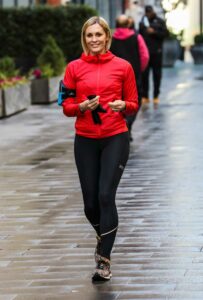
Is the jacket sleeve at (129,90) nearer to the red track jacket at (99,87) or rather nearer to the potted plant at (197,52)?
the red track jacket at (99,87)

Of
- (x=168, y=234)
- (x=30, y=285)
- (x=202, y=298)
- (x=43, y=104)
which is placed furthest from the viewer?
(x=43, y=104)

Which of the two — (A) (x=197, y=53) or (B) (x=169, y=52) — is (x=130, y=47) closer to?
(B) (x=169, y=52)

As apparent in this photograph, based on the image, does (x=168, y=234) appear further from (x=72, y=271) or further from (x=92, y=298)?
(x=92, y=298)

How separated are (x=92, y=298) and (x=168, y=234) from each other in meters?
2.12

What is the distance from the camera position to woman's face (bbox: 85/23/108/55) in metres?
7.36

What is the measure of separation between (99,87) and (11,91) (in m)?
13.7

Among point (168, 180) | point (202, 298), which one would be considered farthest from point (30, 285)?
point (168, 180)

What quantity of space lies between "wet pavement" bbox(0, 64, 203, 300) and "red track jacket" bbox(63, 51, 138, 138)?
907mm

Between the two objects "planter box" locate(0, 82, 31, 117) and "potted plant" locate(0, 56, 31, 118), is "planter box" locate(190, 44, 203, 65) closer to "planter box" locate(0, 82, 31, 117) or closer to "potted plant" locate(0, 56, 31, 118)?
"potted plant" locate(0, 56, 31, 118)

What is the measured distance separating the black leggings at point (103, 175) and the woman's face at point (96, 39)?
0.55 m

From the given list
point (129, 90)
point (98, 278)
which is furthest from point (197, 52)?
point (98, 278)

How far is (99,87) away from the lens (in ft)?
24.2

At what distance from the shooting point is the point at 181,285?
6.96 metres

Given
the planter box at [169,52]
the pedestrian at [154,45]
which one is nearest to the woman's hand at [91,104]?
the pedestrian at [154,45]
